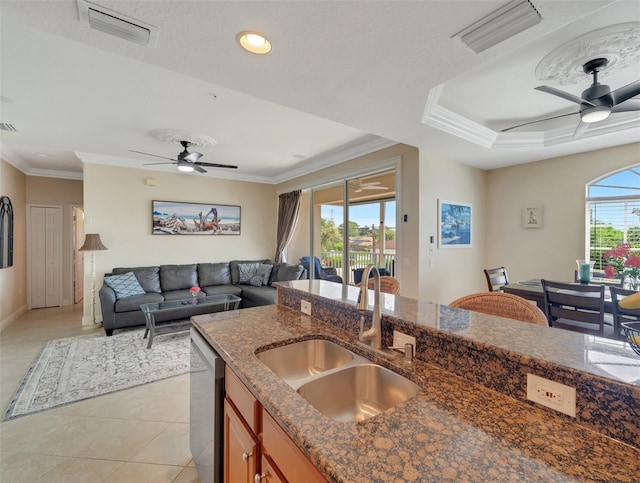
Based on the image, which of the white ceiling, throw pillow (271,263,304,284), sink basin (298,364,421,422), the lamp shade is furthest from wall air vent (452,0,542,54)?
the lamp shade

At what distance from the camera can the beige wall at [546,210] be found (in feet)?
12.0

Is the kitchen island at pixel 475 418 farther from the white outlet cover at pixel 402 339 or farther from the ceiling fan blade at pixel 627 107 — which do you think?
the ceiling fan blade at pixel 627 107

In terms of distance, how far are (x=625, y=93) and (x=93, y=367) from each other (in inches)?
209

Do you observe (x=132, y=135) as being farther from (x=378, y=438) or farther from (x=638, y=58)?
(x=638, y=58)

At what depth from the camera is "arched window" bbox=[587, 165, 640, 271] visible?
3.39 meters

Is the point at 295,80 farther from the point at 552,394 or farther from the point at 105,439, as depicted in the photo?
the point at 105,439

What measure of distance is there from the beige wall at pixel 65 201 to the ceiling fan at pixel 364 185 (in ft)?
18.7

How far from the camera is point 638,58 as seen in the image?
213 cm

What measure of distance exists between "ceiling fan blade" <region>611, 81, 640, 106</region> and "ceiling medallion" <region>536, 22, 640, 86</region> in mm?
217

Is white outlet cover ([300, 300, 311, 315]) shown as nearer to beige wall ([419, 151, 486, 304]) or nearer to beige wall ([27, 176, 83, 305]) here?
beige wall ([419, 151, 486, 304])

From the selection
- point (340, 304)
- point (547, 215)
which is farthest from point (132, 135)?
point (547, 215)

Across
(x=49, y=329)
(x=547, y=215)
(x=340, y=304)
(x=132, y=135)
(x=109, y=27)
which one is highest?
(x=132, y=135)

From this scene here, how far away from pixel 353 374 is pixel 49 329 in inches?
212

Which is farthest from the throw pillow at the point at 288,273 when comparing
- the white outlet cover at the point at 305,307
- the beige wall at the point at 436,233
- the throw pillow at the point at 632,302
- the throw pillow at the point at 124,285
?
the throw pillow at the point at 632,302
